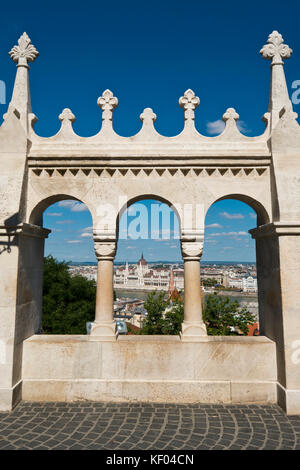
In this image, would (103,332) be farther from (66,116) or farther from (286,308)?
(66,116)

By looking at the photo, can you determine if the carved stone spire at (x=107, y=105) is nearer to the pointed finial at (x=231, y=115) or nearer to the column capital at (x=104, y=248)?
the pointed finial at (x=231, y=115)

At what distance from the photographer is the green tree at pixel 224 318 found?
41.4ft

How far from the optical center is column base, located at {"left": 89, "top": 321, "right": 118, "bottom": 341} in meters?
4.91

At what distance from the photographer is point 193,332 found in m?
4.90

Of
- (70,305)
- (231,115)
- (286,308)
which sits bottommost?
(70,305)

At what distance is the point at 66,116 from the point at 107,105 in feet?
2.53

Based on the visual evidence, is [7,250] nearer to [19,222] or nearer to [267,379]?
[19,222]

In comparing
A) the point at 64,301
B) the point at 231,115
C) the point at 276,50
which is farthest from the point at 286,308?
the point at 64,301

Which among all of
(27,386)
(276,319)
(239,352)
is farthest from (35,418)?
(276,319)

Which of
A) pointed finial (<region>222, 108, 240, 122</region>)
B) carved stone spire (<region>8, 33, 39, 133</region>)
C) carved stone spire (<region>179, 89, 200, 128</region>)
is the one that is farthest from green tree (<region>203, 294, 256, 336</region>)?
carved stone spire (<region>8, 33, 39, 133</region>)

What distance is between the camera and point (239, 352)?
4.79 m

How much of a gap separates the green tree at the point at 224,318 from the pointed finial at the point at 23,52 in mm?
11055

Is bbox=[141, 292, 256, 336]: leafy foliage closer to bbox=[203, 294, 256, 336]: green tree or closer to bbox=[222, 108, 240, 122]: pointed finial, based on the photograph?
bbox=[203, 294, 256, 336]: green tree

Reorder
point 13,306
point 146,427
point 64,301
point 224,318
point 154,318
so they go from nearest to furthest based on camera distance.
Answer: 1. point 146,427
2. point 13,306
3. point 224,318
4. point 154,318
5. point 64,301
